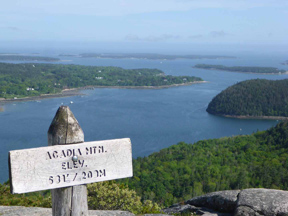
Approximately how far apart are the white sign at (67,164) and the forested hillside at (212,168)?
1750cm

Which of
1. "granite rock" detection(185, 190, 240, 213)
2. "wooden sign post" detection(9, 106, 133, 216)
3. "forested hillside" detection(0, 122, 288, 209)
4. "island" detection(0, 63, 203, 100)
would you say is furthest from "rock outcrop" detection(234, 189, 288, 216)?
"island" detection(0, 63, 203, 100)

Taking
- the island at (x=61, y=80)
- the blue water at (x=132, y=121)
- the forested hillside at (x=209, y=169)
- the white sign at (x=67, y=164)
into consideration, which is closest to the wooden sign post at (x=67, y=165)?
the white sign at (x=67, y=164)

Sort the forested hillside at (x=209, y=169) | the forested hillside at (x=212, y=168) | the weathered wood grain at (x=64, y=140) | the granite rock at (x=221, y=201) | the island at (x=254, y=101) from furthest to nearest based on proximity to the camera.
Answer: the island at (x=254, y=101) → the forested hillside at (x=212, y=168) → the forested hillside at (x=209, y=169) → the granite rock at (x=221, y=201) → the weathered wood grain at (x=64, y=140)

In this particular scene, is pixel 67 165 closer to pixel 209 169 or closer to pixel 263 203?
pixel 263 203

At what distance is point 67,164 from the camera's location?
2.34m

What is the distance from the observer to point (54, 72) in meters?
105

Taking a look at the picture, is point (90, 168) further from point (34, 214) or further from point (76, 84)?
point (76, 84)

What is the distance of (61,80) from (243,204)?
9012 cm

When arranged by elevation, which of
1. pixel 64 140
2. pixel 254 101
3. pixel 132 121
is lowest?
pixel 132 121

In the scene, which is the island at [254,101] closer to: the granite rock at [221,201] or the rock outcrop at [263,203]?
the granite rock at [221,201]

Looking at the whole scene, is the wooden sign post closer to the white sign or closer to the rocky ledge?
the white sign

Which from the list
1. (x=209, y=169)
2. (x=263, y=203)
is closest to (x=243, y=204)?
(x=263, y=203)

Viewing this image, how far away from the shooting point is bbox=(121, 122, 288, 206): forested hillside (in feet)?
79.0

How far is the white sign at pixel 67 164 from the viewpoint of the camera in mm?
2195
